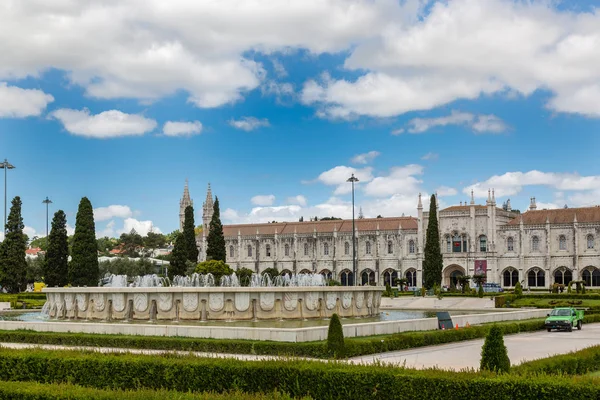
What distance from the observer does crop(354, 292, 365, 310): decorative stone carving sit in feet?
95.8

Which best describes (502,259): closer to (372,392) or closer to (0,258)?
(0,258)

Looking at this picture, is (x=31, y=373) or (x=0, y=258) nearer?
(x=31, y=373)

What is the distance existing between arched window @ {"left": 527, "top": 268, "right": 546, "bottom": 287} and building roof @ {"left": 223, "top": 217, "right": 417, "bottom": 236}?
12.8 m

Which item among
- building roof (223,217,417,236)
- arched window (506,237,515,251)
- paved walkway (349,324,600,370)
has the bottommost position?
paved walkway (349,324,600,370)

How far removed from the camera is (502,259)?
7131 centimetres

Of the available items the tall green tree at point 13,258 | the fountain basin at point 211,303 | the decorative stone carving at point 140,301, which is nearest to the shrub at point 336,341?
the fountain basin at point 211,303

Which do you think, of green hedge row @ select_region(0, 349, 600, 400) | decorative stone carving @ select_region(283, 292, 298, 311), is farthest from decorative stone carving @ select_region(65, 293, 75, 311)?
green hedge row @ select_region(0, 349, 600, 400)

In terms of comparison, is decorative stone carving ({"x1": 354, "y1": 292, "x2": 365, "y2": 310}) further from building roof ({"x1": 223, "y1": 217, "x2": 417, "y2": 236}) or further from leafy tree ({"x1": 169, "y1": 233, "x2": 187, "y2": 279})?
building roof ({"x1": 223, "y1": 217, "x2": 417, "y2": 236})

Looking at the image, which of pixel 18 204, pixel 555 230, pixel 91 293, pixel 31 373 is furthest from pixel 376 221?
pixel 31 373

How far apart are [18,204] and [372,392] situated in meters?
55.6

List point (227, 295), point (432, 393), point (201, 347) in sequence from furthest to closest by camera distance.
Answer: point (227, 295) → point (201, 347) → point (432, 393)

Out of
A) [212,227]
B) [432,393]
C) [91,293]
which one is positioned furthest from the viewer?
[212,227]

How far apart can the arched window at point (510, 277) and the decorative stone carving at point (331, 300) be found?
4677 centimetres

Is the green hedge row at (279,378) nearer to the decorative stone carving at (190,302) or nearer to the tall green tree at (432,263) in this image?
the decorative stone carving at (190,302)
